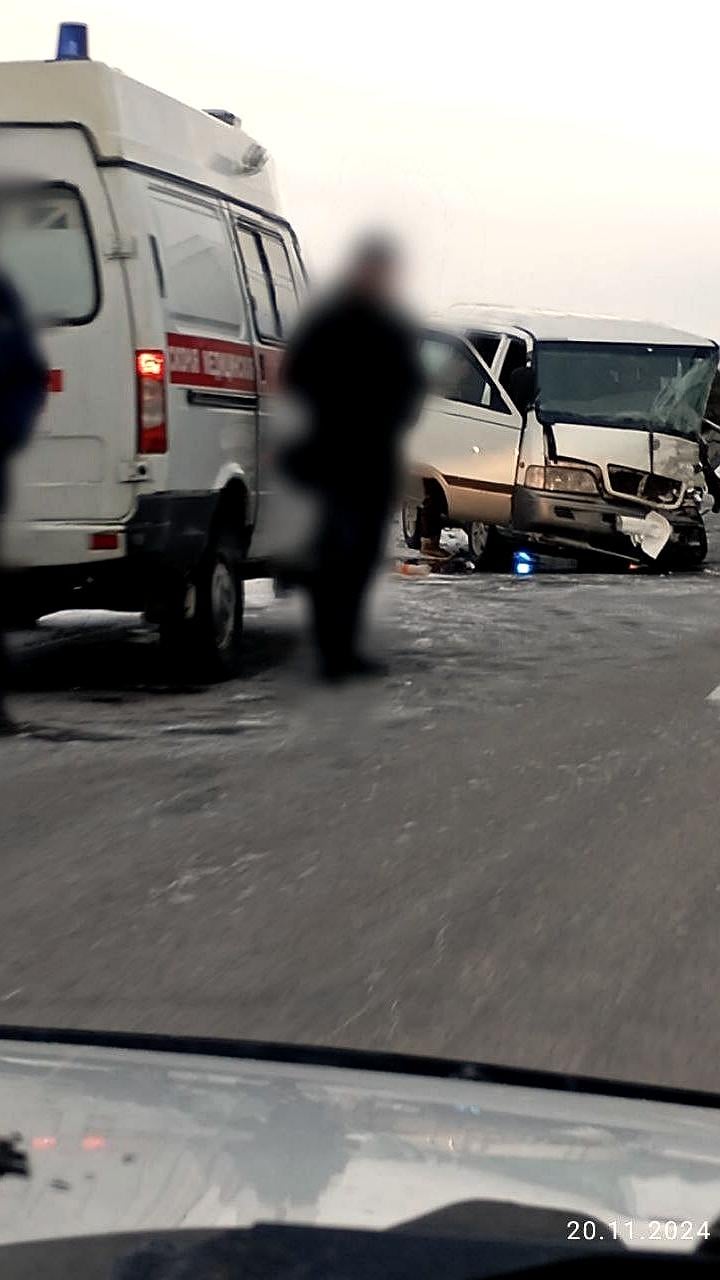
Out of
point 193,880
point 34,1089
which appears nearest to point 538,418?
point 34,1089

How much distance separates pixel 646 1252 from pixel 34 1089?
1.39m

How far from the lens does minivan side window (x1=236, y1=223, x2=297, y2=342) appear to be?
0.52 metres

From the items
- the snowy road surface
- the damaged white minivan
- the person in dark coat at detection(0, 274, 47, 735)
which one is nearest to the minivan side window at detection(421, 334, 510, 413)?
the damaged white minivan

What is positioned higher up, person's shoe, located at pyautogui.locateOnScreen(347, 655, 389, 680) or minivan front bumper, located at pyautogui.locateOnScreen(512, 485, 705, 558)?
minivan front bumper, located at pyautogui.locateOnScreen(512, 485, 705, 558)

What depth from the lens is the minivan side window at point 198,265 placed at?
47 centimetres

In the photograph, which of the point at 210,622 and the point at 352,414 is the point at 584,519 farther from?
the point at 352,414

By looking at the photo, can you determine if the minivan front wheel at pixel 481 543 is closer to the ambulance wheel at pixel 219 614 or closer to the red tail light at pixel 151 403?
the ambulance wheel at pixel 219 614

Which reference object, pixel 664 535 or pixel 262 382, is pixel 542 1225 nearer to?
pixel 664 535

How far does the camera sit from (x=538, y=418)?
0.64 meters

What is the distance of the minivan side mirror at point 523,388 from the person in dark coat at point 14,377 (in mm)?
339

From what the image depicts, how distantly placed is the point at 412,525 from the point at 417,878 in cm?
505

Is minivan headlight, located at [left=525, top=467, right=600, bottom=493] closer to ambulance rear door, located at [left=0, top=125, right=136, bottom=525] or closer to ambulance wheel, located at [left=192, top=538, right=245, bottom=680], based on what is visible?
ambulance wheel, located at [left=192, top=538, right=245, bottom=680]

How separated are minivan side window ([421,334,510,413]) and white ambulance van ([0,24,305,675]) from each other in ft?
0.14

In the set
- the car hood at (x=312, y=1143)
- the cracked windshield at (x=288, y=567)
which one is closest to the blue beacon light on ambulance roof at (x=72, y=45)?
the cracked windshield at (x=288, y=567)
